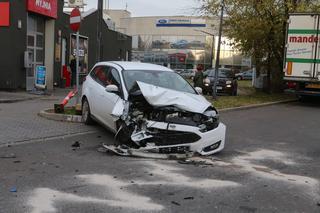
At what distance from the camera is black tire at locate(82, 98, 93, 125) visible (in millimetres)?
11678

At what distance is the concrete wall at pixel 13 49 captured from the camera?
1969 centimetres

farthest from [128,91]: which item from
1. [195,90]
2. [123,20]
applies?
[123,20]

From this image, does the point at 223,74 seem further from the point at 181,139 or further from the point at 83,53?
the point at 181,139

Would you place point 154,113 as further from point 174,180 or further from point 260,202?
point 260,202

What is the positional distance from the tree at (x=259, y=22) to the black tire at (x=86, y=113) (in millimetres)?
12446

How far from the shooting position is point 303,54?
20297 millimetres

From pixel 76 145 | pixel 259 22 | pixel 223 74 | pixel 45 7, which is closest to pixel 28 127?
pixel 76 145

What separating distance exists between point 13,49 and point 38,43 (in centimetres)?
304

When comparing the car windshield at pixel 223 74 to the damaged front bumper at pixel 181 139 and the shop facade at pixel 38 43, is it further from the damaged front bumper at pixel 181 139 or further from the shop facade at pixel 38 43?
the damaged front bumper at pixel 181 139

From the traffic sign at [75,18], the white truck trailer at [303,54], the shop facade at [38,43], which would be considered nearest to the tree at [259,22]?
the white truck trailer at [303,54]

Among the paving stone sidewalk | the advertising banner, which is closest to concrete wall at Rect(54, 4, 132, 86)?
the advertising banner

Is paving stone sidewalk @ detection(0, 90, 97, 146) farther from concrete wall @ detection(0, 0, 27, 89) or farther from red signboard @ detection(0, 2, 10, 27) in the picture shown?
red signboard @ detection(0, 2, 10, 27)

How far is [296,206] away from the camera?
231 inches

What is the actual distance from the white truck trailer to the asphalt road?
10.1 meters
